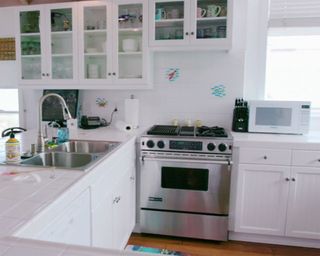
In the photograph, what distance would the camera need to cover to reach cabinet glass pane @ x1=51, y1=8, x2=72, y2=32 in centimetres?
269

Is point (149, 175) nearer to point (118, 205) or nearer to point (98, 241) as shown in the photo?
point (118, 205)

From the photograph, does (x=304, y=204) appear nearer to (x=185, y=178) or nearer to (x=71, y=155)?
(x=185, y=178)

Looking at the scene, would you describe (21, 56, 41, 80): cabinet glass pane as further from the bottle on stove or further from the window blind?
the window blind

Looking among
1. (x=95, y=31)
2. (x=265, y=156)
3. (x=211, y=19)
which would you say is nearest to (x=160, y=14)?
(x=211, y=19)

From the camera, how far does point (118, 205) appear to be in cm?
201

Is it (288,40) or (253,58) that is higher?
(288,40)

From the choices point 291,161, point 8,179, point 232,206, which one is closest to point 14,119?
point 8,179

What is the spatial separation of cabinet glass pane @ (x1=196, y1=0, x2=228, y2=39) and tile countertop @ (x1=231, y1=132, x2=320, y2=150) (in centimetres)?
94

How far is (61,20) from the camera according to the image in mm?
2715

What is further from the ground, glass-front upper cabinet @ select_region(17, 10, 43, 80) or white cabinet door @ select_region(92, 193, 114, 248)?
glass-front upper cabinet @ select_region(17, 10, 43, 80)

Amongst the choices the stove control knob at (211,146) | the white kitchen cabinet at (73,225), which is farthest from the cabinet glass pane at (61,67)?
the white kitchen cabinet at (73,225)

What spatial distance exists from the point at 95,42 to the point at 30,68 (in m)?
0.75

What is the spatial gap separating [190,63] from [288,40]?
3.42 ft

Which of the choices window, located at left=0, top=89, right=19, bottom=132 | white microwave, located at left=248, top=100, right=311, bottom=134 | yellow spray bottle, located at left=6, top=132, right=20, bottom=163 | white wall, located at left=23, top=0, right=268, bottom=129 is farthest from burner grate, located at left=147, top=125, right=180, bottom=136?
window, located at left=0, top=89, right=19, bottom=132
